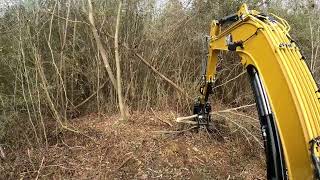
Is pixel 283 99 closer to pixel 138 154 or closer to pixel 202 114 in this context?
pixel 138 154

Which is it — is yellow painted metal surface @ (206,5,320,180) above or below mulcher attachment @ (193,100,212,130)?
above

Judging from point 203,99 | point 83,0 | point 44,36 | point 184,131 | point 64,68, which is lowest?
point 184,131

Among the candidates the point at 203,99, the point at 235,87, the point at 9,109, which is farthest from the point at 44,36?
the point at 235,87

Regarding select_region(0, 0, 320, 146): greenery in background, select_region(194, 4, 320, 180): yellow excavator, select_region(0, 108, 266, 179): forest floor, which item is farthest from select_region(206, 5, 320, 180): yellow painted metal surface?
select_region(0, 0, 320, 146): greenery in background

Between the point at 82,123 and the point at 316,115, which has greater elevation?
the point at 316,115

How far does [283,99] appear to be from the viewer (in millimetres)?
3137

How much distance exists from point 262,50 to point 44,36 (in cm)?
401

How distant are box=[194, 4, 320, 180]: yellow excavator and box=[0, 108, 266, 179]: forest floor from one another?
255cm

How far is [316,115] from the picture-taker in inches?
117

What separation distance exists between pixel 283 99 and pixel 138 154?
337cm

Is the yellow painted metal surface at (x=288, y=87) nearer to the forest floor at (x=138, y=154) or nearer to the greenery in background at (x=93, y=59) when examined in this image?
the forest floor at (x=138, y=154)

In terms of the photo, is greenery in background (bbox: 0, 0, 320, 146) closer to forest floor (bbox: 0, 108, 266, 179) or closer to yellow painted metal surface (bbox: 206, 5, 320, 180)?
forest floor (bbox: 0, 108, 266, 179)

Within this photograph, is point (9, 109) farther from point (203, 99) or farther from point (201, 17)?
point (201, 17)

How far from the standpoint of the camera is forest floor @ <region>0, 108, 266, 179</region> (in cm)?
579
